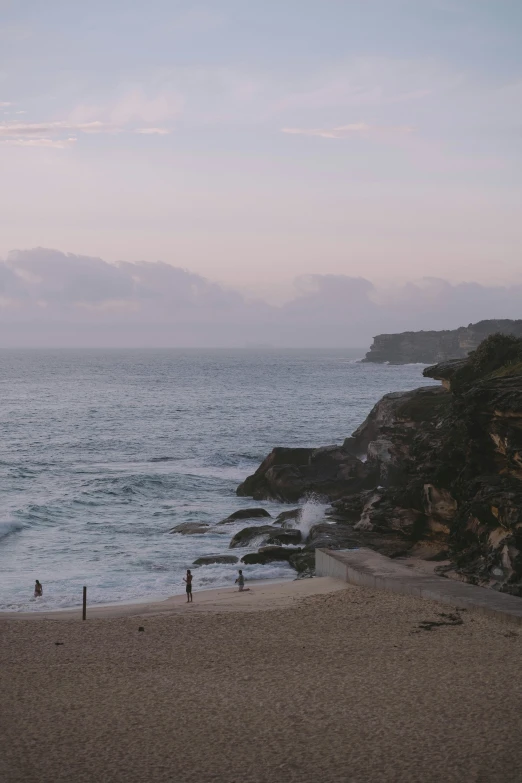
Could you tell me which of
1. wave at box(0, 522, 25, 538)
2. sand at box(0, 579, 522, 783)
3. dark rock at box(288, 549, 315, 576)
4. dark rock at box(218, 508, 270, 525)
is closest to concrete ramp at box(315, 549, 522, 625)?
sand at box(0, 579, 522, 783)

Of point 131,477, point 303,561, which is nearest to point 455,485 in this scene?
point 303,561

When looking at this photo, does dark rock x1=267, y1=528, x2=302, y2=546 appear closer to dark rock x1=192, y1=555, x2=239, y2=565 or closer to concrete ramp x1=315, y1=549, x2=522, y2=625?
dark rock x1=192, y1=555, x2=239, y2=565

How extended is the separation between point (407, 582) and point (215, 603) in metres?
5.70

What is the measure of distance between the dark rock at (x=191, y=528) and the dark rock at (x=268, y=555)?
5601 millimetres

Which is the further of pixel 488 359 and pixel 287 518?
pixel 287 518

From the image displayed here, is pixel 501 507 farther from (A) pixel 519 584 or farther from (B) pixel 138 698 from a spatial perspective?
(B) pixel 138 698

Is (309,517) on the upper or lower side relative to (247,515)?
upper

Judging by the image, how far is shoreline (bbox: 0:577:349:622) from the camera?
71.5 feet

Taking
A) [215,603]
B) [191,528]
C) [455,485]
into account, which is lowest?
[191,528]

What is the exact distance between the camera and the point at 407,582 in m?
21.1

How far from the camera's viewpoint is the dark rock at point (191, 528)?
3500cm

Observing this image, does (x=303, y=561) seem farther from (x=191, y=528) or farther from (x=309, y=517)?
(x=191, y=528)

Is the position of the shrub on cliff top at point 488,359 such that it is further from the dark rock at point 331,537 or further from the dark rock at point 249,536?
the dark rock at point 249,536

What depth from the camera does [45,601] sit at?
985 inches
